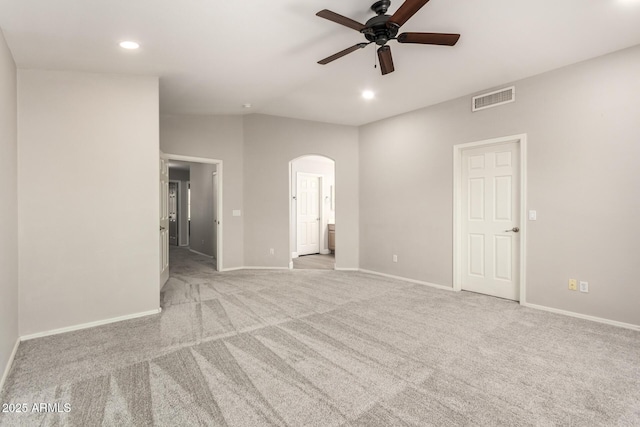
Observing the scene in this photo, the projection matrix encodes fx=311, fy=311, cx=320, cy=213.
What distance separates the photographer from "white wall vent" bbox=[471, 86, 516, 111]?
3.93m

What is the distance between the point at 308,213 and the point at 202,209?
107 inches

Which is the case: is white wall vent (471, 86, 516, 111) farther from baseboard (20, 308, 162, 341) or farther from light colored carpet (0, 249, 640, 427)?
baseboard (20, 308, 162, 341)

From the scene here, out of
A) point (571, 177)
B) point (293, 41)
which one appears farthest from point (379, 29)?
point (571, 177)

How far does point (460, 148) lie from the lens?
4.52 metres

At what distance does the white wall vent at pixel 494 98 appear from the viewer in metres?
3.93

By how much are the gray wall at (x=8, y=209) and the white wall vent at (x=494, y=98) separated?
195 inches

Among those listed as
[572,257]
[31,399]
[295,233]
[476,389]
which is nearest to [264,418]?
[476,389]

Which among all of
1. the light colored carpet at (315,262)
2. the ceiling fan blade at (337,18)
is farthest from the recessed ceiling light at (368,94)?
the light colored carpet at (315,262)

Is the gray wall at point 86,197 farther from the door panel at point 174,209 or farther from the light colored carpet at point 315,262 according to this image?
the door panel at point 174,209

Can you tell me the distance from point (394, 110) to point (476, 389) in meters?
4.19

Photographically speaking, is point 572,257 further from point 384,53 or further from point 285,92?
point 285,92

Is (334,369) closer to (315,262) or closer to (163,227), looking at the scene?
(163,227)

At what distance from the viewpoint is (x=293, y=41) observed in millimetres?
2848

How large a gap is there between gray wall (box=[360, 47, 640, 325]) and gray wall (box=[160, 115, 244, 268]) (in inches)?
131
